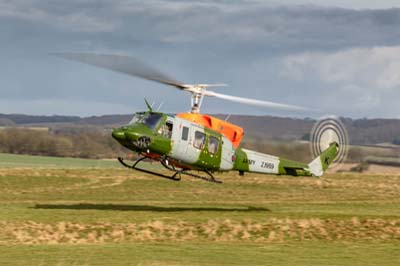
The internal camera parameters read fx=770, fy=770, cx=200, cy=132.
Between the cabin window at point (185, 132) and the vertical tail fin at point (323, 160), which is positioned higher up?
the cabin window at point (185, 132)

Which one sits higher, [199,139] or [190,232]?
[199,139]

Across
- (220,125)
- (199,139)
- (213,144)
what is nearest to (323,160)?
(220,125)

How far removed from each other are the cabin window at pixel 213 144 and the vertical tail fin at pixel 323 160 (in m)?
7.35

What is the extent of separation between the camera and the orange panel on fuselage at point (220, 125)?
41906 mm

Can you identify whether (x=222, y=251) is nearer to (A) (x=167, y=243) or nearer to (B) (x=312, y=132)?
(A) (x=167, y=243)

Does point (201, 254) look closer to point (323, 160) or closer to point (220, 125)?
point (220, 125)

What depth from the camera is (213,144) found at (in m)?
42.3

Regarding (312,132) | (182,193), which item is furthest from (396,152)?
(312,132)

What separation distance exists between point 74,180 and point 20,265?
1547 inches

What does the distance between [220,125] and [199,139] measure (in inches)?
77.3

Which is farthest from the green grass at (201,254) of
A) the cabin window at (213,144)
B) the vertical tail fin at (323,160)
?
the vertical tail fin at (323,160)

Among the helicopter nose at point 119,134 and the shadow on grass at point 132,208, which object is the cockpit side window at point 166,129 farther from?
the shadow on grass at point 132,208

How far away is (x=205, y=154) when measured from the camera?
42031 millimetres

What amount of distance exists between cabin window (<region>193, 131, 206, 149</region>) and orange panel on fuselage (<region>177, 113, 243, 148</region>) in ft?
2.27
